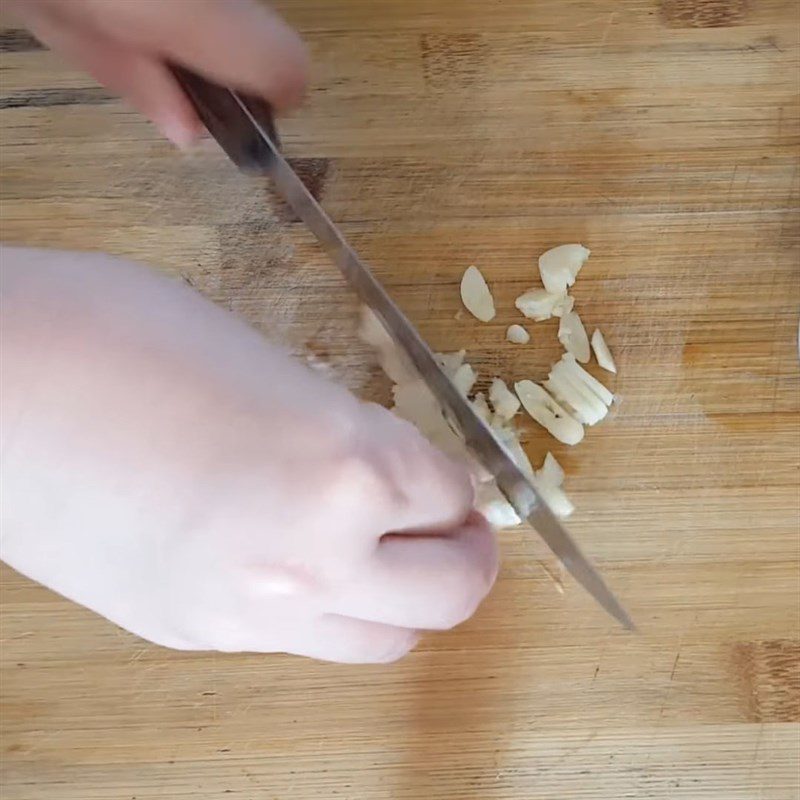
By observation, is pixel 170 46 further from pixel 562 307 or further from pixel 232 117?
pixel 562 307

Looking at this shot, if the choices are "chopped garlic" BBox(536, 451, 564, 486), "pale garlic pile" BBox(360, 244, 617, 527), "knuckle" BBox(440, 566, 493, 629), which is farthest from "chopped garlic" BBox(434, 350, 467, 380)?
"knuckle" BBox(440, 566, 493, 629)

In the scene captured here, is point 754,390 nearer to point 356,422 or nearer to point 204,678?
point 356,422

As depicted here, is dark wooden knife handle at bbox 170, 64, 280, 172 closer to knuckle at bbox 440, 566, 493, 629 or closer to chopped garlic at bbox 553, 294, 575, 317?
chopped garlic at bbox 553, 294, 575, 317

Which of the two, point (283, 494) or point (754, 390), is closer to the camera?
point (283, 494)

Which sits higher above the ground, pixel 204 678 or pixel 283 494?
pixel 283 494

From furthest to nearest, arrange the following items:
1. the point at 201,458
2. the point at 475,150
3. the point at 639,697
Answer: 1. the point at 475,150
2. the point at 639,697
3. the point at 201,458

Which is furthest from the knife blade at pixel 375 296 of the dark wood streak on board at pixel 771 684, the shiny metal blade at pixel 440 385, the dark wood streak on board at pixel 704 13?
the dark wood streak on board at pixel 704 13

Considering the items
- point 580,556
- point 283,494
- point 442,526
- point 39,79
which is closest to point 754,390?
point 580,556

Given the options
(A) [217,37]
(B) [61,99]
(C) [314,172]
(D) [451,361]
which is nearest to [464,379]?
(D) [451,361]
